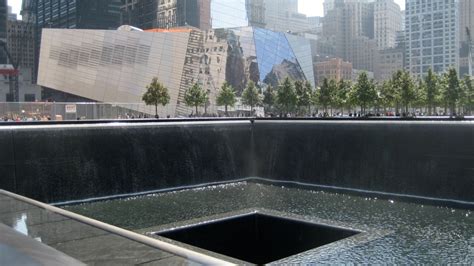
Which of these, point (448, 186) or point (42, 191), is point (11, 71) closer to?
point (42, 191)

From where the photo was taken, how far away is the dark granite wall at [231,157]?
1238 cm

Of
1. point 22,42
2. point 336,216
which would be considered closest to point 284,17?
point 22,42

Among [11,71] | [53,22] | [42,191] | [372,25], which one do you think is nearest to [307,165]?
[42,191]

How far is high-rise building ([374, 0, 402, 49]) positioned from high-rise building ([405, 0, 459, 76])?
2994cm

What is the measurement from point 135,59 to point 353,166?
50.2 meters

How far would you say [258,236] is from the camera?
10289 mm

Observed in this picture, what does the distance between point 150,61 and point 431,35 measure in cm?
6894

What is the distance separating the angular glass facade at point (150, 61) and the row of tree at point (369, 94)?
10.5 metres

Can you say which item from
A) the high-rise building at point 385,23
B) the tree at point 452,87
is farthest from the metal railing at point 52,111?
the high-rise building at point 385,23

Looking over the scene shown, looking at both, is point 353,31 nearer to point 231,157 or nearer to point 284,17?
point 284,17

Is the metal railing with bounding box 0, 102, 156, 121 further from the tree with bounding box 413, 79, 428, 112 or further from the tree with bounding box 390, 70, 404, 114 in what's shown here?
the tree with bounding box 413, 79, 428, 112

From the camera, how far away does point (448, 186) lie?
40.2ft

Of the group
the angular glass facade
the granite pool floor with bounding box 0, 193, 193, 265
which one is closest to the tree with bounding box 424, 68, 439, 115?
the angular glass facade

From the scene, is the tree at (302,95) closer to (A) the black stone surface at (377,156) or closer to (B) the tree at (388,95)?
(B) the tree at (388,95)
